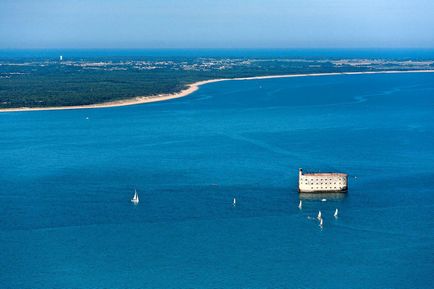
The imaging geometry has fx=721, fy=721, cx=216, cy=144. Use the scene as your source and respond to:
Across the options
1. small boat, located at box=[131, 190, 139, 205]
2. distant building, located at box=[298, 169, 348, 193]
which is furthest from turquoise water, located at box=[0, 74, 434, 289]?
distant building, located at box=[298, 169, 348, 193]

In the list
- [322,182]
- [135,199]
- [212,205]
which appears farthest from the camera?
[322,182]

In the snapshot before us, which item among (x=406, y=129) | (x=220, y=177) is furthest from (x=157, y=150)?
(x=406, y=129)

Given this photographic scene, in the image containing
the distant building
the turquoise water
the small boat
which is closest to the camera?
the turquoise water

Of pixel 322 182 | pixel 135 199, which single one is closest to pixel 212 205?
pixel 135 199

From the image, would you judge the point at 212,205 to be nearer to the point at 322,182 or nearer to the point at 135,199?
the point at 135,199

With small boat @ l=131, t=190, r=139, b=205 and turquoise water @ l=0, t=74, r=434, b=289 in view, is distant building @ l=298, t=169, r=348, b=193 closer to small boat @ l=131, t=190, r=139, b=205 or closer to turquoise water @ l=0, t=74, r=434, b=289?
turquoise water @ l=0, t=74, r=434, b=289

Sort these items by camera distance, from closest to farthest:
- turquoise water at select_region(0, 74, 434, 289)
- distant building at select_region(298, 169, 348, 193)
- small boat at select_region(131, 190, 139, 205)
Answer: turquoise water at select_region(0, 74, 434, 289) → small boat at select_region(131, 190, 139, 205) → distant building at select_region(298, 169, 348, 193)

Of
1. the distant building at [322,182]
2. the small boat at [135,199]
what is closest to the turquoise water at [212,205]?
the small boat at [135,199]
